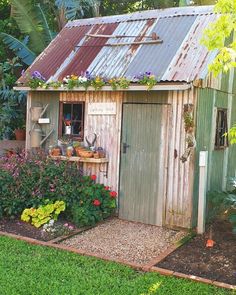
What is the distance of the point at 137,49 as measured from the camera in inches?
336

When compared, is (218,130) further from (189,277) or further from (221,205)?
(189,277)

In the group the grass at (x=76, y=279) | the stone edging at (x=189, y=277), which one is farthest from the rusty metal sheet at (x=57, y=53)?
the stone edging at (x=189, y=277)

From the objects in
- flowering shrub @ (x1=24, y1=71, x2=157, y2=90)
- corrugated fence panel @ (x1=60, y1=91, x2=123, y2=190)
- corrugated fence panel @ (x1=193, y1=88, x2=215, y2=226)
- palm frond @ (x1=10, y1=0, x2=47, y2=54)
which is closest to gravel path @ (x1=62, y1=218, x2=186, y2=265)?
corrugated fence panel @ (x1=193, y1=88, x2=215, y2=226)

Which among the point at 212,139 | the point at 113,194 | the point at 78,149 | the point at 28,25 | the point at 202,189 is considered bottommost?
the point at 113,194

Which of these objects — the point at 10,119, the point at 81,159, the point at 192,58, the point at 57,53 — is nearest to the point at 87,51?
the point at 57,53

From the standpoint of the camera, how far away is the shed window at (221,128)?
8.41 m

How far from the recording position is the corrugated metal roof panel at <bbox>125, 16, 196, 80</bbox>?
790 centimetres

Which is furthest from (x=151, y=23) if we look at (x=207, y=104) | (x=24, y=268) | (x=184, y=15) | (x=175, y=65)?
(x=24, y=268)

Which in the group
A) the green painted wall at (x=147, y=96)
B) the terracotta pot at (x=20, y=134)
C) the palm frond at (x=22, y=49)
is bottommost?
the terracotta pot at (x=20, y=134)

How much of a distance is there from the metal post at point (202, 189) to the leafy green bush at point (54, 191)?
5.75ft

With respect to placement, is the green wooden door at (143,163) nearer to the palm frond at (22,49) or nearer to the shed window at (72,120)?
the shed window at (72,120)

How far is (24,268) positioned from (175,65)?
4307 mm

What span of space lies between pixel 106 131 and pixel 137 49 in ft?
5.74

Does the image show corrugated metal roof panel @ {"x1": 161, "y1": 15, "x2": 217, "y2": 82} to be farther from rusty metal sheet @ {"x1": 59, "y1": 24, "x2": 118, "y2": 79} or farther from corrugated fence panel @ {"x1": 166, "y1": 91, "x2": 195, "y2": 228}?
rusty metal sheet @ {"x1": 59, "y1": 24, "x2": 118, "y2": 79}
